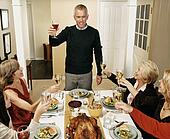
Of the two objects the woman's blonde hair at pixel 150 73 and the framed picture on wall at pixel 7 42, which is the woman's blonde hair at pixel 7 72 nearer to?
the woman's blonde hair at pixel 150 73

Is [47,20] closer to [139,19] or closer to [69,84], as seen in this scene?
[139,19]

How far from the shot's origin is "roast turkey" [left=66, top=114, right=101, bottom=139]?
129cm

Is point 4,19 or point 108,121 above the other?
point 4,19

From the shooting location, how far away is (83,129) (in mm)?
1291

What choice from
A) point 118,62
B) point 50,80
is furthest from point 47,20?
point 118,62

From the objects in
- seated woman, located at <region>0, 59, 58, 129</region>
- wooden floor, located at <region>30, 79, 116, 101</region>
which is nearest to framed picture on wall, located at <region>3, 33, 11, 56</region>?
wooden floor, located at <region>30, 79, 116, 101</region>

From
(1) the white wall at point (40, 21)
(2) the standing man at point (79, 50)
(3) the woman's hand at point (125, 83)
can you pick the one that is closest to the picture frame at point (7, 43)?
(1) the white wall at point (40, 21)

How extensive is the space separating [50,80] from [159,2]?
10.1ft

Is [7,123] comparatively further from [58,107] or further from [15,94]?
[58,107]

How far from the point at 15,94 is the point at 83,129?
78 cm

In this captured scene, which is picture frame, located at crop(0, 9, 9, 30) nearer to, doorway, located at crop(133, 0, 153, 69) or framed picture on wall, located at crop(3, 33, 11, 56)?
framed picture on wall, located at crop(3, 33, 11, 56)

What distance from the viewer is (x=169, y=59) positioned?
3186 millimetres

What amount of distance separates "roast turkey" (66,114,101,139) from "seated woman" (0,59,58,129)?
20.5 inches

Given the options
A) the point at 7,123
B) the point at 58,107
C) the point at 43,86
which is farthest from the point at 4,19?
the point at 7,123
